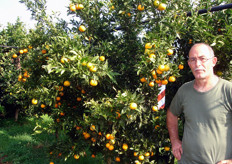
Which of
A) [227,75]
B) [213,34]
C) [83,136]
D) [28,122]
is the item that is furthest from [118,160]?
[28,122]

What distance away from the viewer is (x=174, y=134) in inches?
76.1

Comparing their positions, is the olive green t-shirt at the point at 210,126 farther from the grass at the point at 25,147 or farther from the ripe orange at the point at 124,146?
the grass at the point at 25,147

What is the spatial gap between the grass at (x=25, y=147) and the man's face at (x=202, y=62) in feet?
9.16

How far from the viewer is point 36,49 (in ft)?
8.75

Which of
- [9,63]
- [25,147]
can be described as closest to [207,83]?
[25,147]

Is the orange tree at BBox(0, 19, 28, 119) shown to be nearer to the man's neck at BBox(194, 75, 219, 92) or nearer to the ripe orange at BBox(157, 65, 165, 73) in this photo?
the ripe orange at BBox(157, 65, 165, 73)

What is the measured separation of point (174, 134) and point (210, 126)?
44cm

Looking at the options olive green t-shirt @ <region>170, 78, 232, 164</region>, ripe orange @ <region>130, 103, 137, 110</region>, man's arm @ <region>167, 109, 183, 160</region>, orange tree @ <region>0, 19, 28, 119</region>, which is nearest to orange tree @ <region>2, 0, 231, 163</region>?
ripe orange @ <region>130, 103, 137, 110</region>

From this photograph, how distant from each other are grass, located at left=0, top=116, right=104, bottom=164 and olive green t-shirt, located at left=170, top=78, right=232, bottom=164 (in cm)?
247

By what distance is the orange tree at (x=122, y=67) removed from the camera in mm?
1874

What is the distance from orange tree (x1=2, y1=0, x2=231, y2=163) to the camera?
187 cm

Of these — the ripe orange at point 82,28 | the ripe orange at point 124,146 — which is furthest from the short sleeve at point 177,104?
the ripe orange at point 82,28

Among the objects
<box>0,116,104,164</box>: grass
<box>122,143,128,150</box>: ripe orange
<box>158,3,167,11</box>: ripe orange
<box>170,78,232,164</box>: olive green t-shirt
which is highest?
<box>158,3,167,11</box>: ripe orange

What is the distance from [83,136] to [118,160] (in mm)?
523
